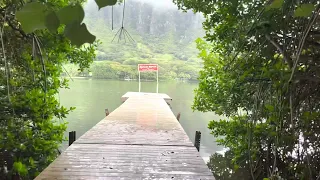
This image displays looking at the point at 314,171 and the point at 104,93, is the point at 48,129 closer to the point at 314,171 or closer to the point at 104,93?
the point at 314,171

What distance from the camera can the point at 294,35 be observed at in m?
1.58

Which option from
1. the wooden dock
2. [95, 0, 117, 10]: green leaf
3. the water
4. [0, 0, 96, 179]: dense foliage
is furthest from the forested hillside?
the water

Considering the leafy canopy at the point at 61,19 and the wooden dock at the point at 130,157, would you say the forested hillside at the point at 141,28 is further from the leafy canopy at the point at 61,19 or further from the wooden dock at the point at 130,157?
the wooden dock at the point at 130,157

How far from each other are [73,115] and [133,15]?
33.2ft

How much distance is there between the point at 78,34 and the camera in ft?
1.36

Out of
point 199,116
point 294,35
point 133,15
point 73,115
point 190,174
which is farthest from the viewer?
point 199,116

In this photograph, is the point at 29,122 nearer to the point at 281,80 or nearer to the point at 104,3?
the point at 281,80

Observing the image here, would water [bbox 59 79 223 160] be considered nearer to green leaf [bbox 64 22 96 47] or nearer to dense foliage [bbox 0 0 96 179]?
dense foliage [bbox 0 0 96 179]

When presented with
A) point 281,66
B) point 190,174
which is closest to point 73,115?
point 190,174

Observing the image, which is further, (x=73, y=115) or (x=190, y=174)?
(x=73, y=115)

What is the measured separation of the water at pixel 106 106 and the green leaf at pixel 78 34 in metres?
6.15

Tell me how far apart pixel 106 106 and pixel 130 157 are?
973cm

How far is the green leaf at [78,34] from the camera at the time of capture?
0.41m

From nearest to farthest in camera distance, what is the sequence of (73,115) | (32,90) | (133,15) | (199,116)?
1. (133,15)
2. (32,90)
3. (73,115)
4. (199,116)
